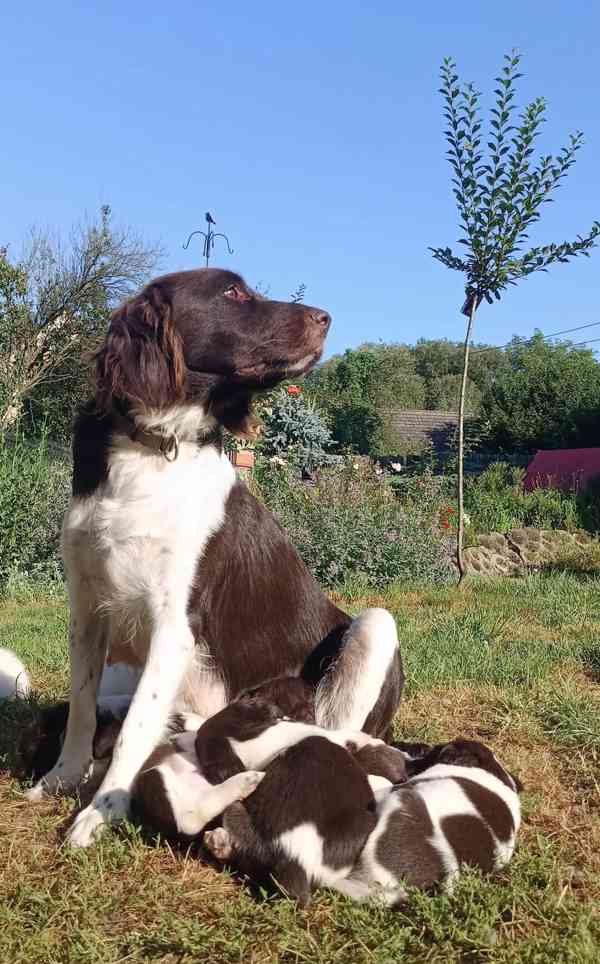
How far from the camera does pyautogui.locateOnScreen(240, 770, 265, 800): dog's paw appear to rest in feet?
7.73

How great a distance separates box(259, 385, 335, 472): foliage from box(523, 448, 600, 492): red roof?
221 inches

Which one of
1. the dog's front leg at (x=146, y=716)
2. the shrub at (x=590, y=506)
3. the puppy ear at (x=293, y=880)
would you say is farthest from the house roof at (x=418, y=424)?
the puppy ear at (x=293, y=880)

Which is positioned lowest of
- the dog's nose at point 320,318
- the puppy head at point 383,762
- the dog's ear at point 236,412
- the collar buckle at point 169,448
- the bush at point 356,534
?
the puppy head at point 383,762

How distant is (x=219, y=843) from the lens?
228 cm

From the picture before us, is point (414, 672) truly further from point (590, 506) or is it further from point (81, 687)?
point (590, 506)

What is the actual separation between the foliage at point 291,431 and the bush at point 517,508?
2.63m

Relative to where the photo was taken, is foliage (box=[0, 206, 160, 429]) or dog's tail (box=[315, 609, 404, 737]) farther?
foliage (box=[0, 206, 160, 429])

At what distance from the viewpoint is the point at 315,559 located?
306 inches

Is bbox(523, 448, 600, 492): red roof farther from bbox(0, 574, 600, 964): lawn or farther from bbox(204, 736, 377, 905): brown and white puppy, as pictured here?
bbox(204, 736, 377, 905): brown and white puppy

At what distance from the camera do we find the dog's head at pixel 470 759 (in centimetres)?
260

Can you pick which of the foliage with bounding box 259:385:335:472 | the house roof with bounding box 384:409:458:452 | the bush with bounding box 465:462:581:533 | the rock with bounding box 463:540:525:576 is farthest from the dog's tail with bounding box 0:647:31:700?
the house roof with bounding box 384:409:458:452

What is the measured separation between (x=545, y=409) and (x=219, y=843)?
83.2 feet

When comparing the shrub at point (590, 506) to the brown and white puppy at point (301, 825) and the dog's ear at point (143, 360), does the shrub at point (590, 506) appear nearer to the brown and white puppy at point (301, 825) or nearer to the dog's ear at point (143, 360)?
the dog's ear at point (143, 360)

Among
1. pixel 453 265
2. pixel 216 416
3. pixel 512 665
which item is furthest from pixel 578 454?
pixel 216 416
